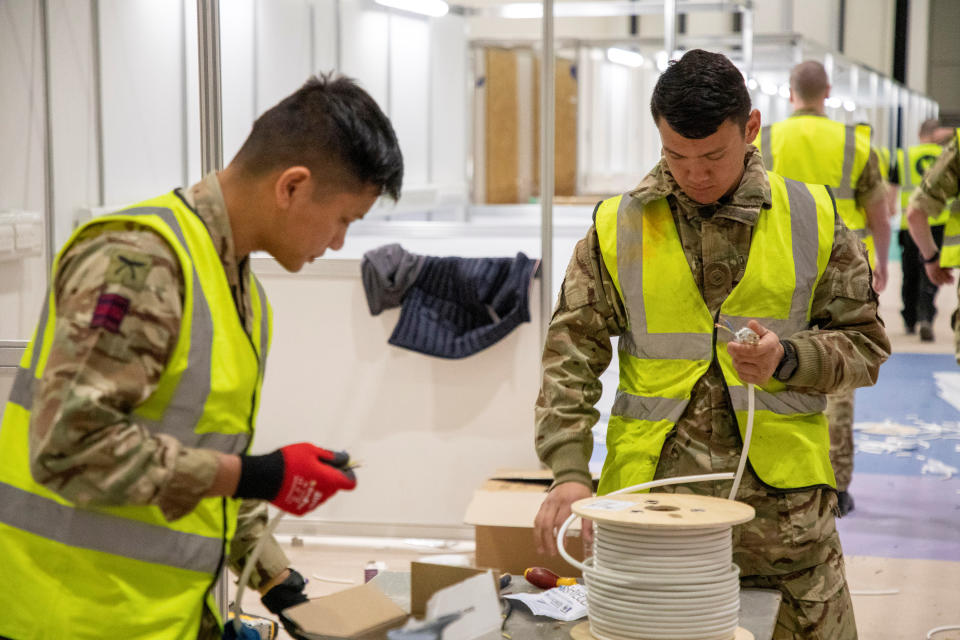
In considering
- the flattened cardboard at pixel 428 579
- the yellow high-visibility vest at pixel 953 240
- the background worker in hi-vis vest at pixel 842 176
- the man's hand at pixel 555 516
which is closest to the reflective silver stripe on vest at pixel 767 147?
the background worker in hi-vis vest at pixel 842 176

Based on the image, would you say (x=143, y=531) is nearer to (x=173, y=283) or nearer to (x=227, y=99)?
(x=173, y=283)

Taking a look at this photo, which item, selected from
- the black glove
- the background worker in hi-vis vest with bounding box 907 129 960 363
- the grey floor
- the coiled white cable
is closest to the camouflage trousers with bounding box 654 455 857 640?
the coiled white cable

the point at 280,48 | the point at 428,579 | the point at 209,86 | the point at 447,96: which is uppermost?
the point at 280,48

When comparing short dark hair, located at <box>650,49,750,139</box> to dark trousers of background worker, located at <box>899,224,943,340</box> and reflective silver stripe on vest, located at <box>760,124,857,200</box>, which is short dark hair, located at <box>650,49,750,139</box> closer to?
reflective silver stripe on vest, located at <box>760,124,857,200</box>

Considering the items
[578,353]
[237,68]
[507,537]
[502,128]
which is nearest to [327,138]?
[578,353]

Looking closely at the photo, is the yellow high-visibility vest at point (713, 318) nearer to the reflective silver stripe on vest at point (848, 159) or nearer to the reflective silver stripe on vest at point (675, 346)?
the reflective silver stripe on vest at point (675, 346)

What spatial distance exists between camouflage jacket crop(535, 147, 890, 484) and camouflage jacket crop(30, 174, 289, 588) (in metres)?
0.81

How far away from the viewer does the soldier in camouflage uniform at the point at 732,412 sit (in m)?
1.84

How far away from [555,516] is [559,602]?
136 mm

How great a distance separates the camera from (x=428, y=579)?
5.06ft

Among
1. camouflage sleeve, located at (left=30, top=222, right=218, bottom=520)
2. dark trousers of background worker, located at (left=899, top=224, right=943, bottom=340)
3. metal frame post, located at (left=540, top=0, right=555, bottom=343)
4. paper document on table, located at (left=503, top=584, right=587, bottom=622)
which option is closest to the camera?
camouflage sleeve, located at (left=30, top=222, right=218, bottom=520)

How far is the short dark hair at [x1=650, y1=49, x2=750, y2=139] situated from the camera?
175cm

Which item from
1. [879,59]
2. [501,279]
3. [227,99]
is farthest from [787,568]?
[879,59]

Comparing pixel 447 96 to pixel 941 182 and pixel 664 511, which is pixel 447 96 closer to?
pixel 941 182
